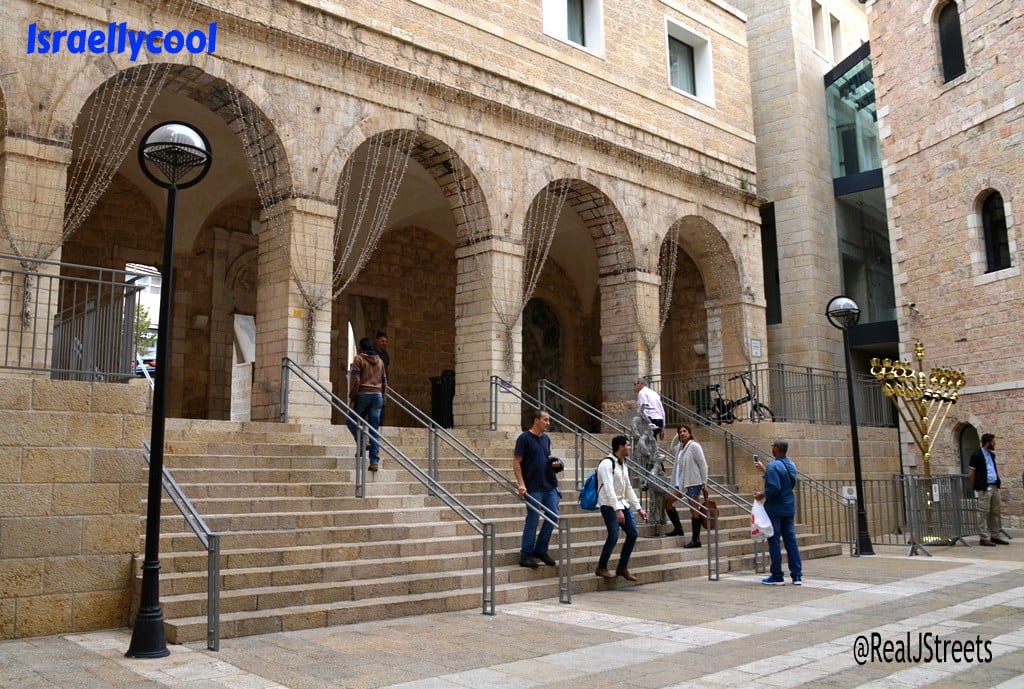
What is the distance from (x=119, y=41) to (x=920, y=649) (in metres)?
11.3

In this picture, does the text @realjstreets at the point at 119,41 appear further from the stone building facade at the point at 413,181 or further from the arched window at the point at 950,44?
the arched window at the point at 950,44

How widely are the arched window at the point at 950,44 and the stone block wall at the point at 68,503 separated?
18.6 m

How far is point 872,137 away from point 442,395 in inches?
572

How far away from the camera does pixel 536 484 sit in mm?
8805

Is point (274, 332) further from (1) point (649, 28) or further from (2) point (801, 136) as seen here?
(2) point (801, 136)

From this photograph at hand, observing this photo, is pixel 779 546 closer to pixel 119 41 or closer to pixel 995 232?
pixel 119 41

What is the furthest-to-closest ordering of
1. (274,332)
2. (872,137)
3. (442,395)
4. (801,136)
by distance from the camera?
(872,137) → (801,136) → (442,395) → (274,332)

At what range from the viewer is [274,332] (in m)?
12.6

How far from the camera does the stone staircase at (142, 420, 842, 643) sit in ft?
22.8

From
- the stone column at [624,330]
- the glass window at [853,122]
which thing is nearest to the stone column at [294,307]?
the stone column at [624,330]

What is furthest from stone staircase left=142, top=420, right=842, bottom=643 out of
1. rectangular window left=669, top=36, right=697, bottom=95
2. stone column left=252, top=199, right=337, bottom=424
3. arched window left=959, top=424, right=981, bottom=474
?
rectangular window left=669, top=36, right=697, bottom=95

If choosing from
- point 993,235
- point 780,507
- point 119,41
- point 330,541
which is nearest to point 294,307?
point 119,41

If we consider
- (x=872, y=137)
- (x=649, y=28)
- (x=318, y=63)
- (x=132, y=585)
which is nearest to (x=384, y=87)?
(x=318, y=63)

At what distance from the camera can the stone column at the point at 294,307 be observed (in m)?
A: 12.4
